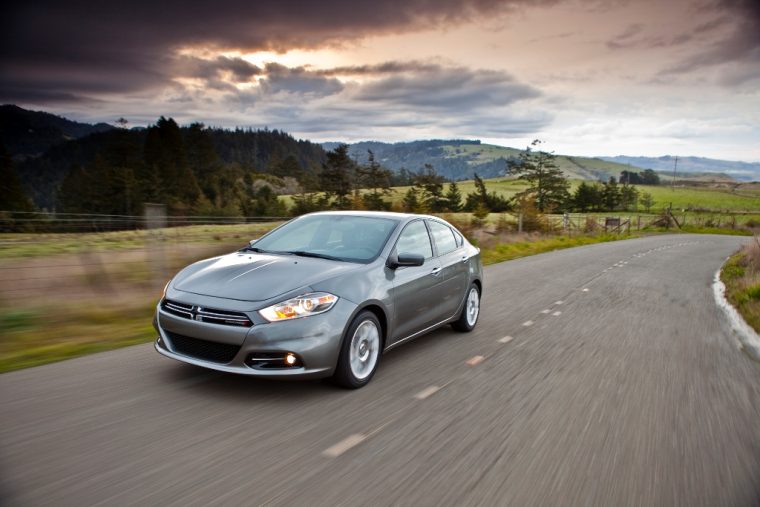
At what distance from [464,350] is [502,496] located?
10.8 ft

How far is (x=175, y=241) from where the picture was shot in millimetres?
11883

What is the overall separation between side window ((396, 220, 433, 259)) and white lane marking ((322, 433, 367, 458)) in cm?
224

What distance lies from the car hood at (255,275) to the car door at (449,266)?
5.25 feet

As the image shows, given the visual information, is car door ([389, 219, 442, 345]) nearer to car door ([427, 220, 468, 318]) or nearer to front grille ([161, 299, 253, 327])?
car door ([427, 220, 468, 318])

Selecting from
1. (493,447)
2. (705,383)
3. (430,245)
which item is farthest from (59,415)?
(705,383)

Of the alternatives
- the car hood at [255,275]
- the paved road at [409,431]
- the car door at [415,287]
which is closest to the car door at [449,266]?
the car door at [415,287]

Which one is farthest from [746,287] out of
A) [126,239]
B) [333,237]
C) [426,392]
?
[126,239]

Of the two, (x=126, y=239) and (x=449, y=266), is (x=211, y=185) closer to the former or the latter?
(x=126, y=239)

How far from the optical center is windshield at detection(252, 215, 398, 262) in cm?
551

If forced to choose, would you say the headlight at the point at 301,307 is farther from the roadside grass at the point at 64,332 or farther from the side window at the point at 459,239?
the side window at the point at 459,239

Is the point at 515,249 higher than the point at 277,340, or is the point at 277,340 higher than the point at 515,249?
the point at 277,340

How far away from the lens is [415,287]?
5.73m

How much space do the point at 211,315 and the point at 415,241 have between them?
2506mm

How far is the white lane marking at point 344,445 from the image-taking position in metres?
3.60
